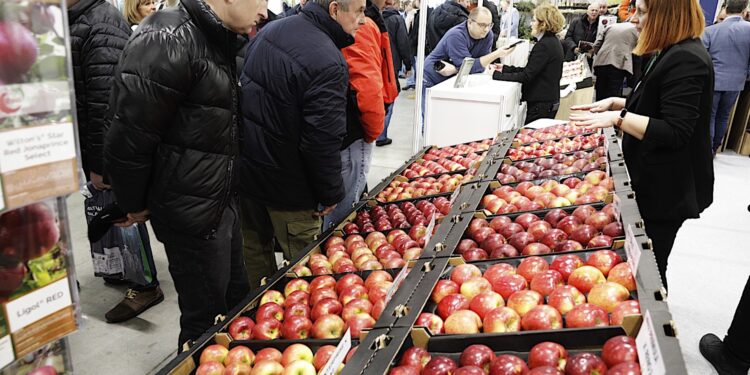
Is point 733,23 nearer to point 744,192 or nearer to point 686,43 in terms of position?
point 744,192

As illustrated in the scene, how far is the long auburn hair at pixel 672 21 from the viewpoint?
2.20 metres

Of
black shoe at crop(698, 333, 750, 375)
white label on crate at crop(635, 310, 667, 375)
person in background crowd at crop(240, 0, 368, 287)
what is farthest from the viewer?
black shoe at crop(698, 333, 750, 375)

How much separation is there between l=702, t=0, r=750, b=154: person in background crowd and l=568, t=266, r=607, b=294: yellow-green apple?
5.75 m

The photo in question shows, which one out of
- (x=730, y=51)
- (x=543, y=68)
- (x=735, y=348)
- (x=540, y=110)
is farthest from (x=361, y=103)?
(x=730, y=51)

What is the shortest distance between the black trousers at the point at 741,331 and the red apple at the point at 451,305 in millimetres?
1748

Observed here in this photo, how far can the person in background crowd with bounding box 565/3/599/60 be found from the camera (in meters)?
9.34

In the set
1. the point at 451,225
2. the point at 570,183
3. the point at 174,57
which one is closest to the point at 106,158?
the point at 174,57

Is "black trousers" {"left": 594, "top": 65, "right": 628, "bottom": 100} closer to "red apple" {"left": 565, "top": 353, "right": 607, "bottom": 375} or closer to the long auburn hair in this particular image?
the long auburn hair

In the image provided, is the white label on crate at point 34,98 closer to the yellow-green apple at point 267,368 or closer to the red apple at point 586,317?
the yellow-green apple at point 267,368

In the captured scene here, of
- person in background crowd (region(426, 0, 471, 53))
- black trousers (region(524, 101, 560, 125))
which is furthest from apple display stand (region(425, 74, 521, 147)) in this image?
person in background crowd (region(426, 0, 471, 53))

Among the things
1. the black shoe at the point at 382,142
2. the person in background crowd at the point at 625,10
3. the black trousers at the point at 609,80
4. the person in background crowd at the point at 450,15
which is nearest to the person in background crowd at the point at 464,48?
the black shoe at the point at 382,142

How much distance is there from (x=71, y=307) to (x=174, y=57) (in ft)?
3.65

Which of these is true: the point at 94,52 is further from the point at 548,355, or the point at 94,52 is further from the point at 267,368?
the point at 548,355

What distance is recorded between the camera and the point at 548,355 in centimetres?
123
